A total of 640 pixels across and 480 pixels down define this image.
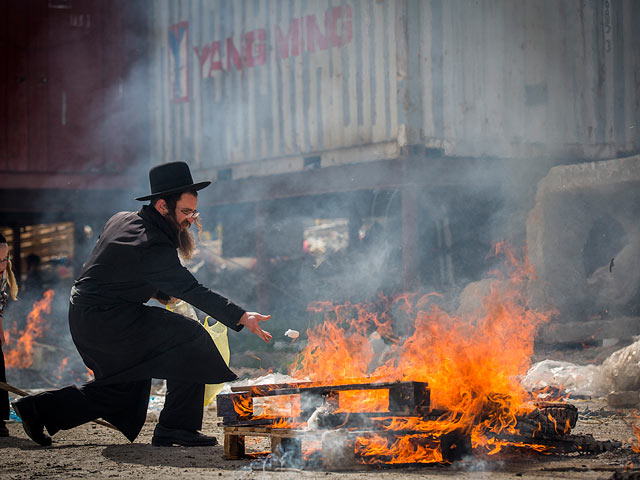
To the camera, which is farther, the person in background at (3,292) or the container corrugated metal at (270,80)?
the container corrugated metal at (270,80)

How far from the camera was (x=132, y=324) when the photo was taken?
4.65 metres

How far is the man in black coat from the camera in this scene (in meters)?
4.60

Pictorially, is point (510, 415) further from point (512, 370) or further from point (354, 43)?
point (354, 43)

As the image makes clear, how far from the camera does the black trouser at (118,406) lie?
15.3 feet

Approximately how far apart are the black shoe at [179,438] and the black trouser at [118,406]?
32 millimetres

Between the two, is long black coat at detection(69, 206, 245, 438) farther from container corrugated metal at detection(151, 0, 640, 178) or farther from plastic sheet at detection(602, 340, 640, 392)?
container corrugated metal at detection(151, 0, 640, 178)

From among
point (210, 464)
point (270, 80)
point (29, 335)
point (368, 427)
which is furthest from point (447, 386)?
point (29, 335)

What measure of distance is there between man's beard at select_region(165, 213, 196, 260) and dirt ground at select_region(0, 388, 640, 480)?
1198 millimetres

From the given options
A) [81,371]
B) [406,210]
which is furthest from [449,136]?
[81,371]

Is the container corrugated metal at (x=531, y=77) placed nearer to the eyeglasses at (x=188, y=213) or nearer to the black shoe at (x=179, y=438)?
the eyeglasses at (x=188, y=213)

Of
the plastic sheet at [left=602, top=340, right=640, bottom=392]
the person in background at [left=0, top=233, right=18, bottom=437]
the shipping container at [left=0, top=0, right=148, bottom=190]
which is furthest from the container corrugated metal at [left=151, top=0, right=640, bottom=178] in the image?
the person in background at [left=0, top=233, right=18, bottom=437]

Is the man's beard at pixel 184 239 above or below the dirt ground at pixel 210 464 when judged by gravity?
above

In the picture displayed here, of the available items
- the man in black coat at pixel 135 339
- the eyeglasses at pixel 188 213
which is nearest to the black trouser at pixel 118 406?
the man in black coat at pixel 135 339

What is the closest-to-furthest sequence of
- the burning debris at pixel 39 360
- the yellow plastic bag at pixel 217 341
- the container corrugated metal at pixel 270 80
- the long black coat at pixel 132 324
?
the long black coat at pixel 132 324
the yellow plastic bag at pixel 217 341
the burning debris at pixel 39 360
the container corrugated metal at pixel 270 80
